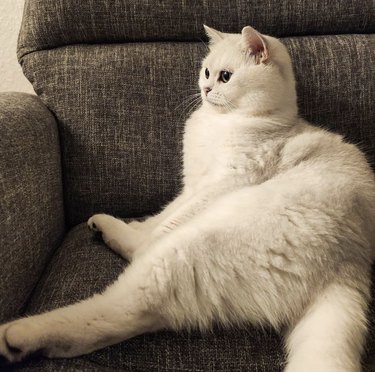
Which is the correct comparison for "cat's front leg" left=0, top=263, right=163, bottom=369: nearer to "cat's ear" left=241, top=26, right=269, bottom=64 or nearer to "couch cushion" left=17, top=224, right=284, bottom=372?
"couch cushion" left=17, top=224, right=284, bottom=372

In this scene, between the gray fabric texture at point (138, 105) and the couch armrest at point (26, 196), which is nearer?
the couch armrest at point (26, 196)

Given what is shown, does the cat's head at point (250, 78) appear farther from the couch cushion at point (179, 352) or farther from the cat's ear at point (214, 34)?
the couch cushion at point (179, 352)

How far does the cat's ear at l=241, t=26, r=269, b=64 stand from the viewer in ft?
3.91

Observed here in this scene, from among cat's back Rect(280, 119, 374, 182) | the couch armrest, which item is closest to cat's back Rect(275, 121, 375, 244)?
cat's back Rect(280, 119, 374, 182)

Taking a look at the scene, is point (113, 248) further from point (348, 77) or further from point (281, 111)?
point (348, 77)

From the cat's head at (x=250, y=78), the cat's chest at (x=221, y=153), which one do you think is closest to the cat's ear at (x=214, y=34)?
the cat's head at (x=250, y=78)

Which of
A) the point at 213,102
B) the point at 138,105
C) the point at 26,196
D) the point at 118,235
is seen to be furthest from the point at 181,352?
the point at 138,105

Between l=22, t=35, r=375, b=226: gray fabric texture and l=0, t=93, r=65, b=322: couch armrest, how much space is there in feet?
0.30

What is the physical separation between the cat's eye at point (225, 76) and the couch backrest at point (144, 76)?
0.20 m

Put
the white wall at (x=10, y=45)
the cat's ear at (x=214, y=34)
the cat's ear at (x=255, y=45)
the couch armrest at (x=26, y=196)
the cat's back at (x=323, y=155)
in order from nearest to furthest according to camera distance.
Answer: the couch armrest at (x=26, y=196) → the cat's back at (x=323, y=155) → the cat's ear at (x=255, y=45) → the cat's ear at (x=214, y=34) → the white wall at (x=10, y=45)

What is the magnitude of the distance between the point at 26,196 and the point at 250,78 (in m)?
0.74

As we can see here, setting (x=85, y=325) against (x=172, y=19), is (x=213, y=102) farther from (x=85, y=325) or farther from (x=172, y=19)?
(x=85, y=325)

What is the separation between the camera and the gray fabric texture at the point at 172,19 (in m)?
1.41

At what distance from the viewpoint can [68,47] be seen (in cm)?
143
